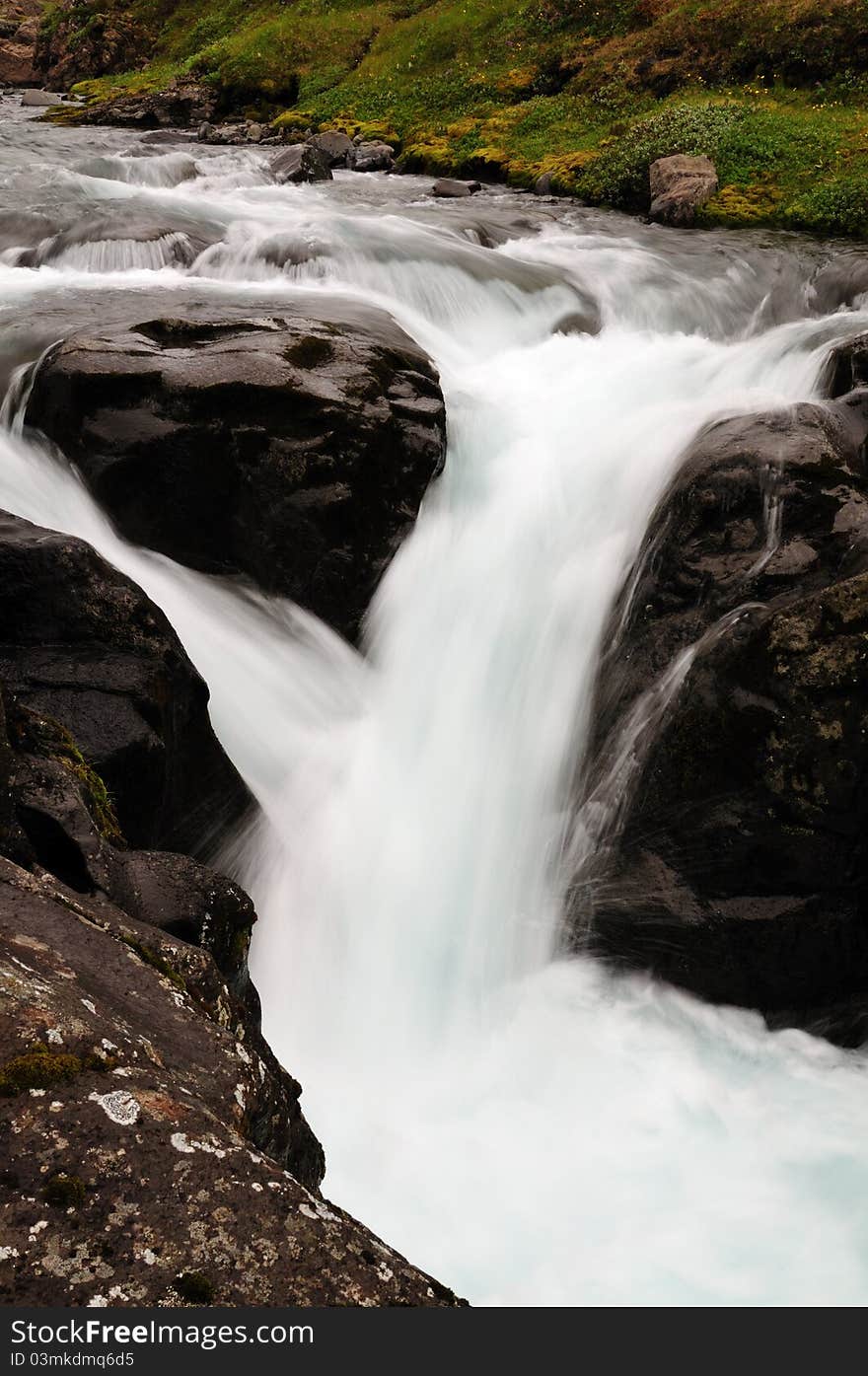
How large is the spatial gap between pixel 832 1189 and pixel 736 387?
8294 mm

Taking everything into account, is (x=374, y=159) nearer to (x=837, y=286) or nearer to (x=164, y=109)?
(x=164, y=109)

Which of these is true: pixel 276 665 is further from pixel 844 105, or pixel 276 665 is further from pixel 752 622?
pixel 844 105

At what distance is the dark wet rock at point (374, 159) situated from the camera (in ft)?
83.9

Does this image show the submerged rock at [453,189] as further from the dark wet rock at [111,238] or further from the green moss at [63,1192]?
the green moss at [63,1192]

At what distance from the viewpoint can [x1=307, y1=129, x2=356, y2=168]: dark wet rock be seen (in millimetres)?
26038

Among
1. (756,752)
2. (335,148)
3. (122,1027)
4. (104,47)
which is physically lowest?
(122,1027)

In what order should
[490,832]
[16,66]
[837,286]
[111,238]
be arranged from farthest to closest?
[16,66], [837,286], [111,238], [490,832]

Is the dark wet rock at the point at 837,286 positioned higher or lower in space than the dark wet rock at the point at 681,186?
lower

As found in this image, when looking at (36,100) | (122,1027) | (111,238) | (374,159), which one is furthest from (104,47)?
(122,1027)

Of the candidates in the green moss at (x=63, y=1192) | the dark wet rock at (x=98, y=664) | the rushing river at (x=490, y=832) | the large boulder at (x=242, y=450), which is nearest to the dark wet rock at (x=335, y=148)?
the rushing river at (x=490, y=832)

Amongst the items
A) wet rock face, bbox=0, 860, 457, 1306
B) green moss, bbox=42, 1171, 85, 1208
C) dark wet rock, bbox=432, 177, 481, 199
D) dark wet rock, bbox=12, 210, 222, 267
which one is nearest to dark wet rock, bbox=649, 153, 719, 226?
dark wet rock, bbox=432, 177, 481, 199

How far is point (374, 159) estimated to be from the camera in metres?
25.7

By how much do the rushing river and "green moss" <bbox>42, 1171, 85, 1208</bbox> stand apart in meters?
3.42

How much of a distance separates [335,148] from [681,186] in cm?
1090
